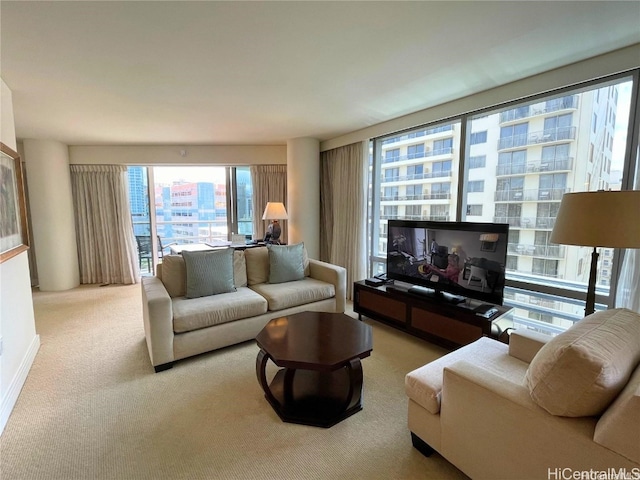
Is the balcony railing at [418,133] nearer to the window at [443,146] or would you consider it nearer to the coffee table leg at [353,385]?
the window at [443,146]

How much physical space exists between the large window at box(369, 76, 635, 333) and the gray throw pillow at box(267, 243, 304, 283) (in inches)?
66.9

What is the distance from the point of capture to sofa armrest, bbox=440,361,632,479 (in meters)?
1.01

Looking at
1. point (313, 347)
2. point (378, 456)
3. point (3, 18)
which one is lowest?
point (378, 456)

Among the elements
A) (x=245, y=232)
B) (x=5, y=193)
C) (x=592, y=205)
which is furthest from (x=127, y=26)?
(x=245, y=232)

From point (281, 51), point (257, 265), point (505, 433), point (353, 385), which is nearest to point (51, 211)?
point (257, 265)

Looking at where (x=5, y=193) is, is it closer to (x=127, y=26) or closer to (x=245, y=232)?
(x=127, y=26)

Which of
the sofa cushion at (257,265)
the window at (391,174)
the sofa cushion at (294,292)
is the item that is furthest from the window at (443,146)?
the sofa cushion at (257,265)

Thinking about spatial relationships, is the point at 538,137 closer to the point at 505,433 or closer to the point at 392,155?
the point at 392,155

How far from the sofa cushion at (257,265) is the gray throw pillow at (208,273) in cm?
33

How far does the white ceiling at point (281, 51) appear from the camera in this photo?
156 cm

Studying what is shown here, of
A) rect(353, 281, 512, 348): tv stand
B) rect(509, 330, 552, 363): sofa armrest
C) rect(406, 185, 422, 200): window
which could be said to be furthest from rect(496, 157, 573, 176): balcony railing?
rect(509, 330, 552, 363): sofa armrest

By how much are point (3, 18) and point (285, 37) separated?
58.7 inches

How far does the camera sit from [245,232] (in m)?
5.66

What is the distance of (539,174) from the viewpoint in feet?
8.31
